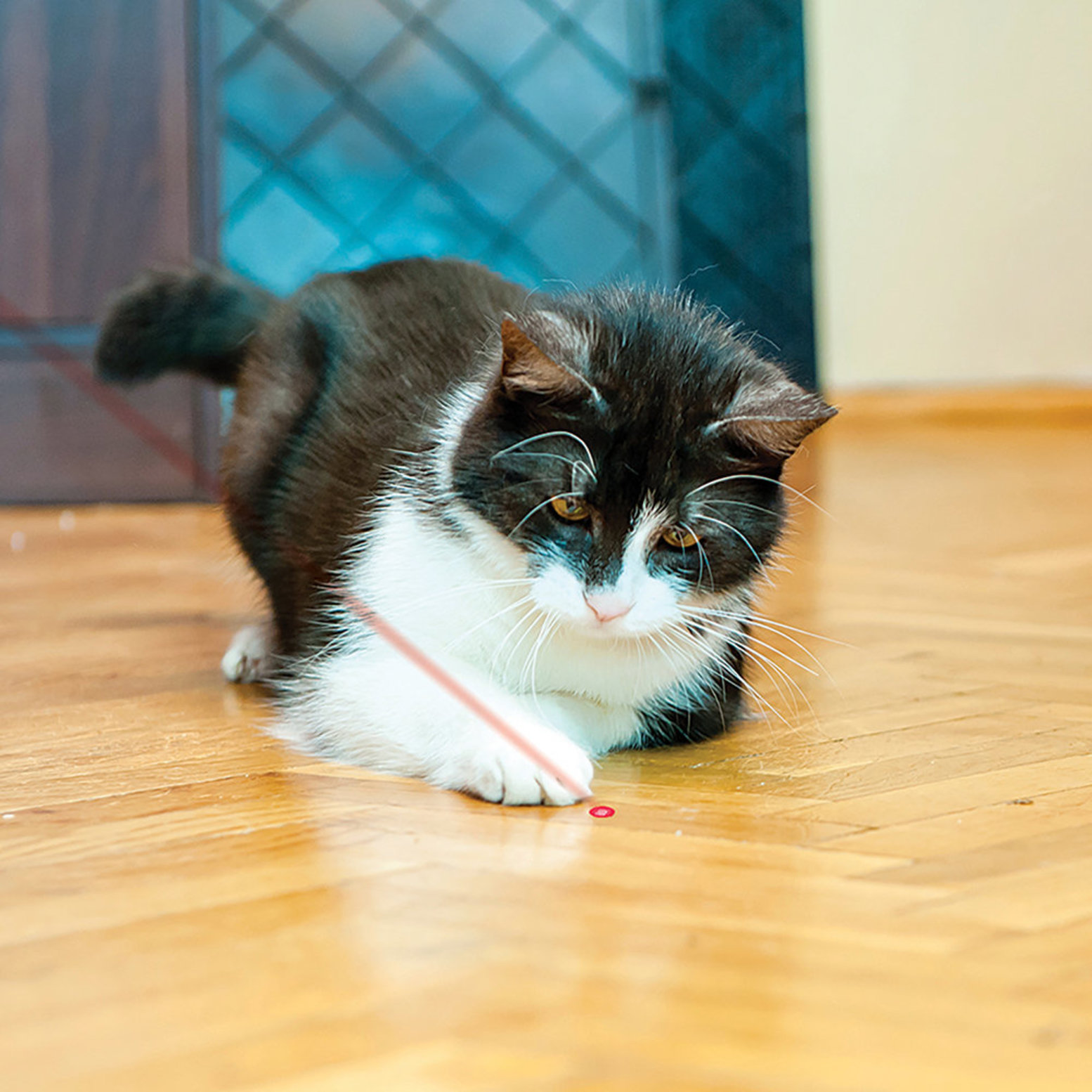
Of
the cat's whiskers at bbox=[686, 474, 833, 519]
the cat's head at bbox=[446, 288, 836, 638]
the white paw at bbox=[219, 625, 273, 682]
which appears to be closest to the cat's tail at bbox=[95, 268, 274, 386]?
the white paw at bbox=[219, 625, 273, 682]

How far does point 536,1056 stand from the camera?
0.58 m

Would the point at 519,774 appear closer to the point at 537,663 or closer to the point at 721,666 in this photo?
the point at 537,663

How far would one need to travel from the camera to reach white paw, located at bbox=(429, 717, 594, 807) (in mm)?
939

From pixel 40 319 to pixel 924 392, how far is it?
292 centimetres

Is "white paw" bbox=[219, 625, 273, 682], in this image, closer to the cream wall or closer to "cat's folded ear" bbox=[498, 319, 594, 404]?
"cat's folded ear" bbox=[498, 319, 594, 404]

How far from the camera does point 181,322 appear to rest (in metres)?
1.51

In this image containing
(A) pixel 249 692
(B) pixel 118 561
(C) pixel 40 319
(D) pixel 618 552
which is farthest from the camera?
(C) pixel 40 319

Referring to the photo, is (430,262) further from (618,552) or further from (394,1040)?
(394,1040)

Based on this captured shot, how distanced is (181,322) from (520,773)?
780 millimetres

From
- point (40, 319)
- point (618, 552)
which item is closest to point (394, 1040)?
point (618, 552)

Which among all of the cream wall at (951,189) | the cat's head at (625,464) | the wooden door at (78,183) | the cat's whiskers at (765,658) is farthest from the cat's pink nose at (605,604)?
the cream wall at (951,189)

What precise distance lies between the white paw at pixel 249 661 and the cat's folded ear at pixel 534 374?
524 mm

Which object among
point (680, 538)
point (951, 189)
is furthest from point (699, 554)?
point (951, 189)

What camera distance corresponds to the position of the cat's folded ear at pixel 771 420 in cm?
97
